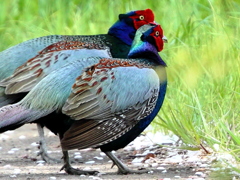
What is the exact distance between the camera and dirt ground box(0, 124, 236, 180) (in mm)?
5465

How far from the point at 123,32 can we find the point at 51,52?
0.95 m

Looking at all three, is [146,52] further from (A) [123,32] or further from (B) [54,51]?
(A) [123,32]

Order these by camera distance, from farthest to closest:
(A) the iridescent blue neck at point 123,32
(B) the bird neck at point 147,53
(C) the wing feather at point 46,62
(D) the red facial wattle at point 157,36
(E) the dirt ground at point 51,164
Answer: (A) the iridescent blue neck at point 123,32, (C) the wing feather at point 46,62, (D) the red facial wattle at point 157,36, (B) the bird neck at point 147,53, (E) the dirt ground at point 51,164

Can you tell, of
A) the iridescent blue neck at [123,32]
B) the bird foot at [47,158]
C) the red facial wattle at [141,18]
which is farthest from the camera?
Result: the red facial wattle at [141,18]

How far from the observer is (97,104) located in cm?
542

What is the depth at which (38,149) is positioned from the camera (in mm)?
7250

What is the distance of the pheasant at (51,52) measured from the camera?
20.6ft

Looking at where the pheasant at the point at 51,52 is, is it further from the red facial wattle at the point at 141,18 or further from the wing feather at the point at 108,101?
the wing feather at the point at 108,101

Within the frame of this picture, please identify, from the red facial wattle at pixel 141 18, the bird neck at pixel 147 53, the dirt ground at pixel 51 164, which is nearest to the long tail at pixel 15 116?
the dirt ground at pixel 51 164

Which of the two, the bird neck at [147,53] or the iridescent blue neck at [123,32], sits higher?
the iridescent blue neck at [123,32]

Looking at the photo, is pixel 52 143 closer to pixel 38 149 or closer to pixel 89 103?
pixel 38 149

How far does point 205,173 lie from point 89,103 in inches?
40.4

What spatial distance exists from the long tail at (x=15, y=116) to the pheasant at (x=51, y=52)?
69cm

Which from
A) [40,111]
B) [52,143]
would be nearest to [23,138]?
[52,143]
